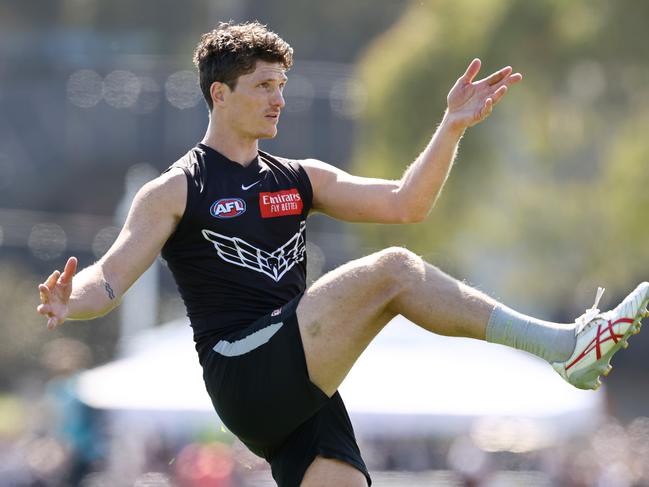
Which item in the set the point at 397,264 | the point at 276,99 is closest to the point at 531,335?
the point at 397,264

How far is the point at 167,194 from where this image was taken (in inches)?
243

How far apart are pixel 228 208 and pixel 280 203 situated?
0.87 feet

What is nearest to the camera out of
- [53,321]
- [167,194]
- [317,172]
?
[53,321]

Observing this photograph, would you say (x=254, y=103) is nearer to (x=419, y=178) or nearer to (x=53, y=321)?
(x=419, y=178)

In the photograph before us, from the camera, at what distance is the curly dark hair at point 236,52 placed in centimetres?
649

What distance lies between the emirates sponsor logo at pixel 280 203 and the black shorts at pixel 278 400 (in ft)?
1.63

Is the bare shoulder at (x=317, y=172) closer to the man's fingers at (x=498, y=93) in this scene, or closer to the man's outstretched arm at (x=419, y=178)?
the man's outstretched arm at (x=419, y=178)

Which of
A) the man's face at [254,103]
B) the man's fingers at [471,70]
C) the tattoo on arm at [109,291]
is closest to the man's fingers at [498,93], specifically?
the man's fingers at [471,70]

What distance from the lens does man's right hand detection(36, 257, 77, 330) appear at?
5625mm

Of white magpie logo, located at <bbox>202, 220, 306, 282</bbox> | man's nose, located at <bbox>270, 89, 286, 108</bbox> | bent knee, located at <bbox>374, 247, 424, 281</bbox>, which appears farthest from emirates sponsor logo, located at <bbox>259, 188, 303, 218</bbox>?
bent knee, located at <bbox>374, 247, 424, 281</bbox>

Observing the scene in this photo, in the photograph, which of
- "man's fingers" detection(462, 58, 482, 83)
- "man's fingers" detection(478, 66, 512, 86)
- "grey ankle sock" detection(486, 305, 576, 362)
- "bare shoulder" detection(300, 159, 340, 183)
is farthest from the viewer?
"bare shoulder" detection(300, 159, 340, 183)

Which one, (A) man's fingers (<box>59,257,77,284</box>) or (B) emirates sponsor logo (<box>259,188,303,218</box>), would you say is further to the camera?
(B) emirates sponsor logo (<box>259,188,303,218</box>)

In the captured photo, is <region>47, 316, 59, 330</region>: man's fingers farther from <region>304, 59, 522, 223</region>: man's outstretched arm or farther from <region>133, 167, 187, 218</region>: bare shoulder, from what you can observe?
<region>304, 59, 522, 223</region>: man's outstretched arm

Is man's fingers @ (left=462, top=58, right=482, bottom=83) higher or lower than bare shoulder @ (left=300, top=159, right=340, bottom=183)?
higher
